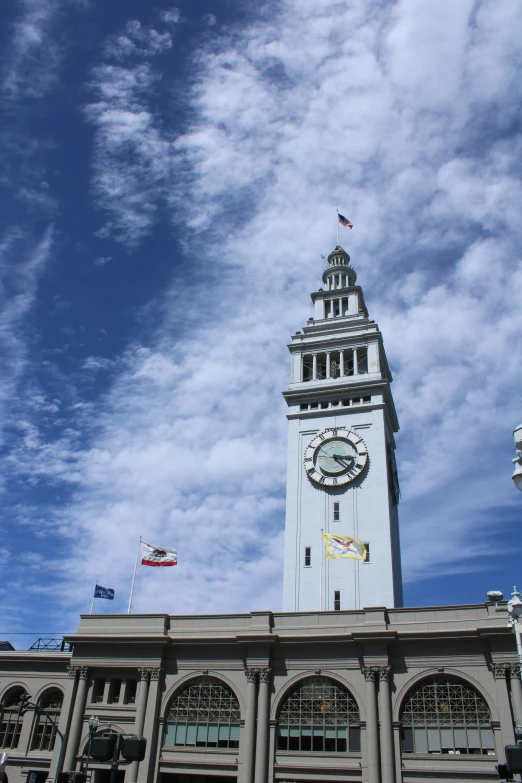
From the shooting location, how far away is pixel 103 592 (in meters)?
53.5

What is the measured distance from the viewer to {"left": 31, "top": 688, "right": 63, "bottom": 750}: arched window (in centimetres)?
4671

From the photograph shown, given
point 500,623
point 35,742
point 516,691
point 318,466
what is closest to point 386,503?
point 318,466

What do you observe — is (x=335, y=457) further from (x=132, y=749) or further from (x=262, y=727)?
(x=132, y=749)

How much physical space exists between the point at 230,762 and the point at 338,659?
950cm

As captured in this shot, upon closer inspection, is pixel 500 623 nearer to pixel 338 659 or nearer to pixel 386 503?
pixel 338 659

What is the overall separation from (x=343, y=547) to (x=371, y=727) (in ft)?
44.4

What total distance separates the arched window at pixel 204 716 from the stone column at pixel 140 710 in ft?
5.93

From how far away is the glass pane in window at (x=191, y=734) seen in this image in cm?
4212

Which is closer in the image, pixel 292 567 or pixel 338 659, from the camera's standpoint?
pixel 338 659

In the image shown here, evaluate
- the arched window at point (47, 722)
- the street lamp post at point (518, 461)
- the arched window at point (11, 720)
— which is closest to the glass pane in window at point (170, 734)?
the arched window at point (47, 722)

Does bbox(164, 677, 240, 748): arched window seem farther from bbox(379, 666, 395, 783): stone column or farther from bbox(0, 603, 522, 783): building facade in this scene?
bbox(379, 666, 395, 783): stone column

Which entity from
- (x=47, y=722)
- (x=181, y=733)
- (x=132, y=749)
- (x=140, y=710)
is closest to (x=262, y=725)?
(x=181, y=733)

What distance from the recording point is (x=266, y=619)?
44094 mm

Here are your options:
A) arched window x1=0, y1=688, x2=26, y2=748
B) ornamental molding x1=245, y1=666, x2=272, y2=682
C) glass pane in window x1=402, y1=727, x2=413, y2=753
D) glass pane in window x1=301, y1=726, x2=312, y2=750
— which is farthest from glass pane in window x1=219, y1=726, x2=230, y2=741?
arched window x1=0, y1=688, x2=26, y2=748
